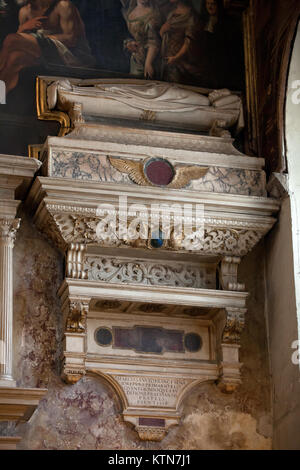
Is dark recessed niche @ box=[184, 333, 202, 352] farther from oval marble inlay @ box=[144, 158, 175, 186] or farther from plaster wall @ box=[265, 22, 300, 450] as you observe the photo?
oval marble inlay @ box=[144, 158, 175, 186]

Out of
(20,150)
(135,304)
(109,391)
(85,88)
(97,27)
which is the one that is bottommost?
(109,391)

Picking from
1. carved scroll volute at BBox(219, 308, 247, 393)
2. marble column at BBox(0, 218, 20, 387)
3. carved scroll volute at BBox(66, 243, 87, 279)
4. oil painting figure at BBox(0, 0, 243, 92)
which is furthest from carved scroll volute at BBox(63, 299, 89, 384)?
oil painting figure at BBox(0, 0, 243, 92)

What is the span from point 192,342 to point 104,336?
0.92 meters

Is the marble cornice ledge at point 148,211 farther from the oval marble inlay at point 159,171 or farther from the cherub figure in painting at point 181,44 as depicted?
the cherub figure in painting at point 181,44

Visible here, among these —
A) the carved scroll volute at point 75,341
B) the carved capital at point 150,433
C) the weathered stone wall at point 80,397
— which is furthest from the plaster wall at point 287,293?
the carved scroll volute at point 75,341

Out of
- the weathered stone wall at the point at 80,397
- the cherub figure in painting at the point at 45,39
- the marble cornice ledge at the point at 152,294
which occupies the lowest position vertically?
the weathered stone wall at the point at 80,397

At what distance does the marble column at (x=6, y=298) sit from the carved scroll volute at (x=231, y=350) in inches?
85.0

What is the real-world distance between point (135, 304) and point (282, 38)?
321 cm

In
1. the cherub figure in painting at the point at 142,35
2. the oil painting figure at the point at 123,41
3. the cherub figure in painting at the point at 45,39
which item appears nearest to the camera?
the cherub figure in painting at the point at 45,39

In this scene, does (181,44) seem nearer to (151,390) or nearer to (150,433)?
(151,390)

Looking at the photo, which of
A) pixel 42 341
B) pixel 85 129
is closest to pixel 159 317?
pixel 42 341

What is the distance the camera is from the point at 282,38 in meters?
10.5

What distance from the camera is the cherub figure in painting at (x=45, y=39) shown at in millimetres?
10438

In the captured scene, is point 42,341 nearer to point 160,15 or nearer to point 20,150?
point 20,150
